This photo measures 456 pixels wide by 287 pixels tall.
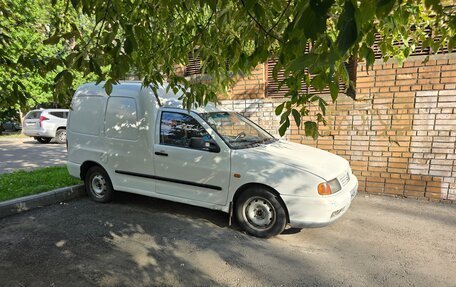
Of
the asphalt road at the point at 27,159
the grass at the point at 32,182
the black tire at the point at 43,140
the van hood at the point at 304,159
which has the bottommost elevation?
the asphalt road at the point at 27,159

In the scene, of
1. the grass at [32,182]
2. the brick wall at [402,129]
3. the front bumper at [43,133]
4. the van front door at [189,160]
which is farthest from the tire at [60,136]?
the brick wall at [402,129]

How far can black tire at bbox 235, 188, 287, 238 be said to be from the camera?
3695 millimetres

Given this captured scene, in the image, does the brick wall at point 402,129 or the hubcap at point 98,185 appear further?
the hubcap at point 98,185

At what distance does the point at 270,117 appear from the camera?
21.7ft

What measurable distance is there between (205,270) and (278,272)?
2.42 feet

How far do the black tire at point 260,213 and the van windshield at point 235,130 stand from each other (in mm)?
694

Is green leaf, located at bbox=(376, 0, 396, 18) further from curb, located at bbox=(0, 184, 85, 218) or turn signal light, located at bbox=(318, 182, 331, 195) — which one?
curb, located at bbox=(0, 184, 85, 218)

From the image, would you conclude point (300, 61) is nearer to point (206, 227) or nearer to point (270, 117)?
point (206, 227)

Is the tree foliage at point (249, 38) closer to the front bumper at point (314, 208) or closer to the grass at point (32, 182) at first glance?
the front bumper at point (314, 208)

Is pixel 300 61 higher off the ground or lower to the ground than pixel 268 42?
lower

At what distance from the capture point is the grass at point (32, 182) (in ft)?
16.7

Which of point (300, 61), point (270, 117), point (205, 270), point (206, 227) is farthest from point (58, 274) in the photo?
point (270, 117)

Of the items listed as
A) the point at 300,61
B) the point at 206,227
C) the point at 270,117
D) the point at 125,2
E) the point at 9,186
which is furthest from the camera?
the point at 270,117

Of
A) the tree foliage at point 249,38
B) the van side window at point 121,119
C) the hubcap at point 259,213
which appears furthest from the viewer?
the van side window at point 121,119
